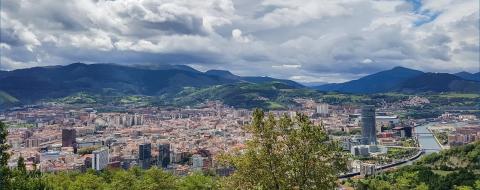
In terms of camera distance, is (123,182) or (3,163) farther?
(123,182)

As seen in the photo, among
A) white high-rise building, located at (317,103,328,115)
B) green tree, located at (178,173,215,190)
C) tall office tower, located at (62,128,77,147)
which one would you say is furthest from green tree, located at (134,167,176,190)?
white high-rise building, located at (317,103,328,115)

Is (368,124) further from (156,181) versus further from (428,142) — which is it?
(156,181)

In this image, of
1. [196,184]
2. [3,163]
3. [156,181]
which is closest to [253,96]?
[196,184]

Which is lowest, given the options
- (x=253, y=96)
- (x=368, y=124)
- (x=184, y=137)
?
(x=184, y=137)

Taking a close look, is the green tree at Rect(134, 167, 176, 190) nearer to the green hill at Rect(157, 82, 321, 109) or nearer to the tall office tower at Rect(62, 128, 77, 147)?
the tall office tower at Rect(62, 128, 77, 147)

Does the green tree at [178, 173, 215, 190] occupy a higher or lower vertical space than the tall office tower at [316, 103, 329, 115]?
lower

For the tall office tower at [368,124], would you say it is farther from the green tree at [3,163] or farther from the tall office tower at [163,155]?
the green tree at [3,163]

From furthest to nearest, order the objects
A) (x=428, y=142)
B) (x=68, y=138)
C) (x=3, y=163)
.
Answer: (x=428, y=142)
(x=68, y=138)
(x=3, y=163)

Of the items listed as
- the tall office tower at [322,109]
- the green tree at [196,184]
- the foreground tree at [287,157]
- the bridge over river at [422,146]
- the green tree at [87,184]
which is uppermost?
the foreground tree at [287,157]

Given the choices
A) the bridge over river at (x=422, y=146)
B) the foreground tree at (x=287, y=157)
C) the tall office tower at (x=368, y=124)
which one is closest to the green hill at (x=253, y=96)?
the bridge over river at (x=422, y=146)

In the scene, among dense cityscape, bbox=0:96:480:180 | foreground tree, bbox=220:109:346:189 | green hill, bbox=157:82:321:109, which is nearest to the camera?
foreground tree, bbox=220:109:346:189
